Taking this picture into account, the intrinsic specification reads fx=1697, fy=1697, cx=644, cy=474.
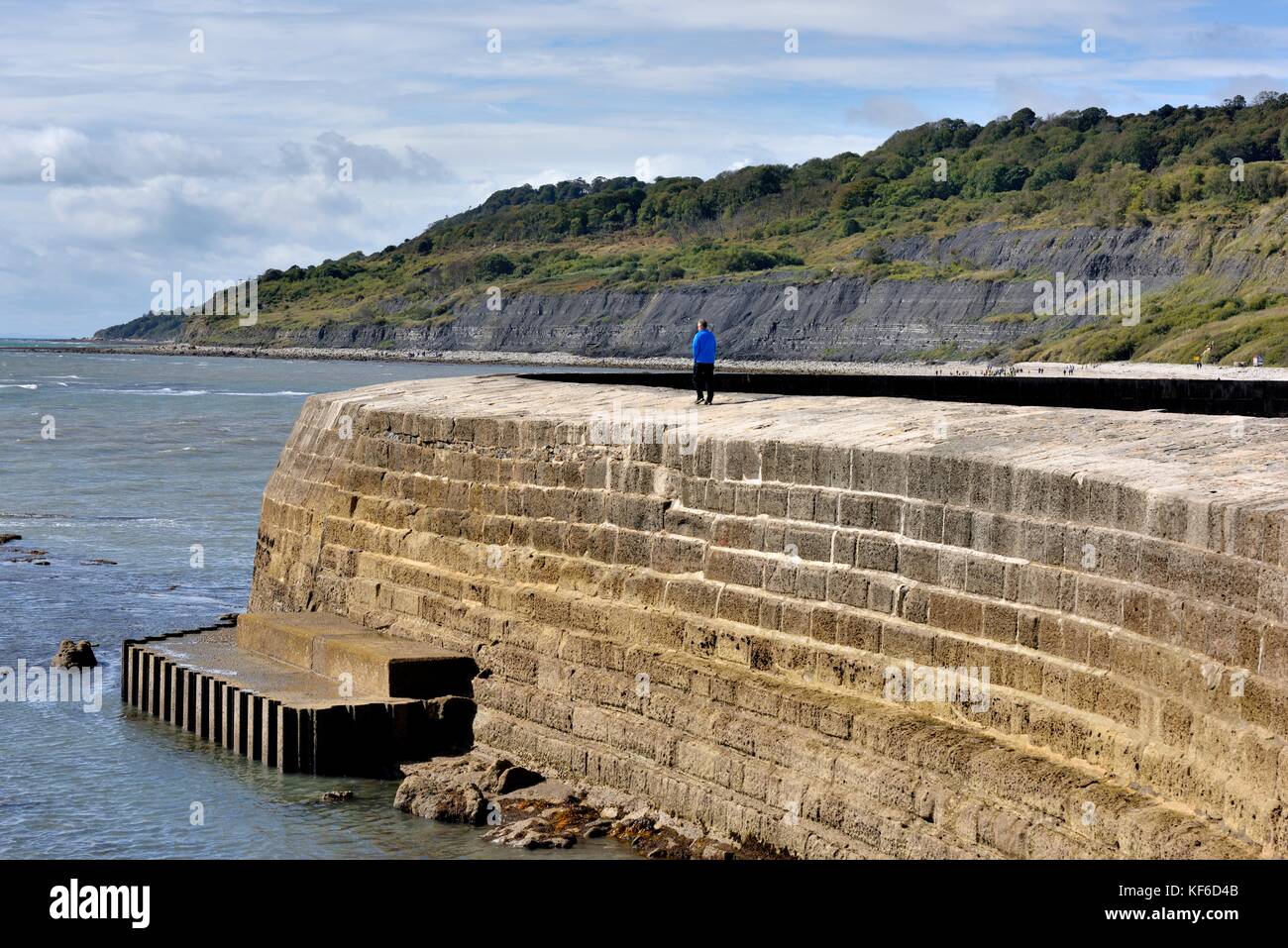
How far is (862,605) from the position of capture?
420 inches

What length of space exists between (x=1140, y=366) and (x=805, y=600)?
1959 inches

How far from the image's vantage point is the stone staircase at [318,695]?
44.8ft

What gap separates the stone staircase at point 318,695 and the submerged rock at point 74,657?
2.18 m

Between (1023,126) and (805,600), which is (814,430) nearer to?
(805,600)

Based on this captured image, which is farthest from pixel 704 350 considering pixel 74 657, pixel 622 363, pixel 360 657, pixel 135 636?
pixel 622 363

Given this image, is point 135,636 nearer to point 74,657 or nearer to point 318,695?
point 74,657

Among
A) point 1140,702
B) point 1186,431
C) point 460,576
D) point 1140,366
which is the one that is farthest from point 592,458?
point 1140,366

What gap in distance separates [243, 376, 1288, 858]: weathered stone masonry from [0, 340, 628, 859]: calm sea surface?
1.41 meters

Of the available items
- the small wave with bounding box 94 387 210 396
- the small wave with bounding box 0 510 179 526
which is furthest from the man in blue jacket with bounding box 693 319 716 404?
the small wave with bounding box 94 387 210 396

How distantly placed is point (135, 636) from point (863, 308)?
100809 mm

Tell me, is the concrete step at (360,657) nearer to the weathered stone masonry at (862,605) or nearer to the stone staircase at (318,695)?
the stone staircase at (318,695)

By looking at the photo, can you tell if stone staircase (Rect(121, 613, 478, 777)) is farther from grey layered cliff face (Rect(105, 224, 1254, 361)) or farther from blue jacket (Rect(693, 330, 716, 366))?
grey layered cliff face (Rect(105, 224, 1254, 361))

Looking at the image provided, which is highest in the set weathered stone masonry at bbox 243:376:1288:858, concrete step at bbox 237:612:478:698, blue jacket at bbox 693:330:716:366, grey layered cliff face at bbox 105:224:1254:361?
grey layered cliff face at bbox 105:224:1254:361

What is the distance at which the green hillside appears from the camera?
87.3 m
